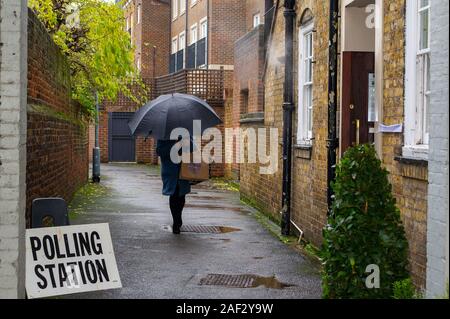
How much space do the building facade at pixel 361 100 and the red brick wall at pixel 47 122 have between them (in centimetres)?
364

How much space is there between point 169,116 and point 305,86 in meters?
2.17

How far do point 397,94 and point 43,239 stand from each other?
367cm

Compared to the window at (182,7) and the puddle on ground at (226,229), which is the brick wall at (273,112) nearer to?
the puddle on ground at (226,229)

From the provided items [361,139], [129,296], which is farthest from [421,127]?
[129,296]

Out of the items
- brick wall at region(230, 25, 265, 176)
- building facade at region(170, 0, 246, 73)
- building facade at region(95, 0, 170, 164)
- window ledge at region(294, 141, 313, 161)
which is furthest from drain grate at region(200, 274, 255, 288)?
building facade at region(95, 0, 170, 164)

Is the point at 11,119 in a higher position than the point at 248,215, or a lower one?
higher

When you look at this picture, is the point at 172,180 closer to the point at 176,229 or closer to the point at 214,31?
the point at 176,229

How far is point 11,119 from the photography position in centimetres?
607

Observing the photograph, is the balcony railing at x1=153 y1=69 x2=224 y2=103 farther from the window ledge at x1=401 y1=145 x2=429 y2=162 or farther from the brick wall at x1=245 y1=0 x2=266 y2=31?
the window ledge at x1=401 y1=145 x2=429 y2=162

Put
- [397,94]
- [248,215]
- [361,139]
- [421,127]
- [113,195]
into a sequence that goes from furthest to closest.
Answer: [113,195] < [248,215] < [361,139] < [397,94] < [421,127]

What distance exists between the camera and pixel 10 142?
607cm

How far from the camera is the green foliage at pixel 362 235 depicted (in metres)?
5.99

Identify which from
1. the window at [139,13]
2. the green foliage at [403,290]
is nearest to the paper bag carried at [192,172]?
the green foliage at [403,290]
